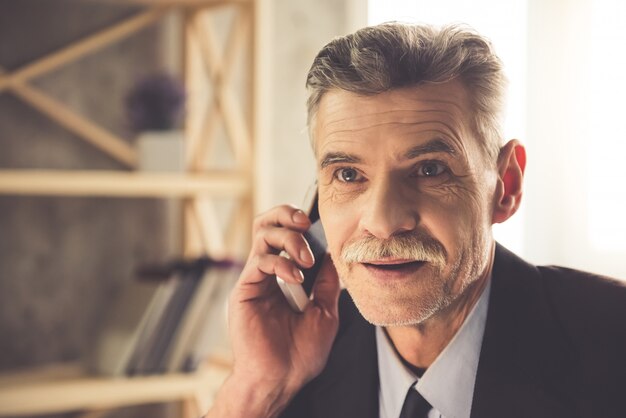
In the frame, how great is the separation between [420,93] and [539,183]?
1.51 metres

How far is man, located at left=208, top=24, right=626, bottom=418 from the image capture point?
0.90 meters

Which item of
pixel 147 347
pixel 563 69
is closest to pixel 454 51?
pixel 147 347

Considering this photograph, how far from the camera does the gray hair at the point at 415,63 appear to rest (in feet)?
2.92

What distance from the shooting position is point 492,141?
0.97m

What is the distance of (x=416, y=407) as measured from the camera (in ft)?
3.30

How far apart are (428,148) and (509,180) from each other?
167 mm

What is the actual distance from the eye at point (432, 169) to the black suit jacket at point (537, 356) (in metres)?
0.19

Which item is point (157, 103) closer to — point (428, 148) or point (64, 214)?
point (64, 214)

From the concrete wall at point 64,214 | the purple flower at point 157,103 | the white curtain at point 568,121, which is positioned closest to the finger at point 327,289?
the purple flower at point 157,103

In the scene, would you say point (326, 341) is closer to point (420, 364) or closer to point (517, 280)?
point (420, 364)

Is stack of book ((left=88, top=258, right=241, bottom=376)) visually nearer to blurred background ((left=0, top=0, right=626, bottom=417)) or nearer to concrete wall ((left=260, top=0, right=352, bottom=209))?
blurred background ((left=0, top=0, right=626, bottom=417))

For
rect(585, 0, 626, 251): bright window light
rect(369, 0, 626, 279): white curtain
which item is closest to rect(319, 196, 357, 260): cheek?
rect(369, 0, 626, 279): white curtain

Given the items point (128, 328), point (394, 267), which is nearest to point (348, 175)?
point (394, 267)

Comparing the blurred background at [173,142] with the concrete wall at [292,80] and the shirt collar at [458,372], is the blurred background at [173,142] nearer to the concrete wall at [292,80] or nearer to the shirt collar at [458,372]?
the concrete wall at [292,80]
